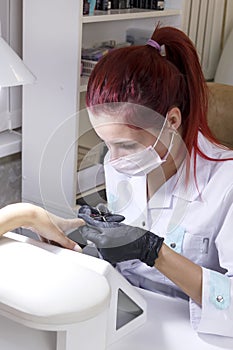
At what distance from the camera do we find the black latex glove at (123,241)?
1.01 metres

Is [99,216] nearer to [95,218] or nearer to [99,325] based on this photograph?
[95,218]

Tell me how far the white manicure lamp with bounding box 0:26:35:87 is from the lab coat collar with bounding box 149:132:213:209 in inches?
15.9

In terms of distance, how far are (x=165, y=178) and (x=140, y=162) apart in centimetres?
12

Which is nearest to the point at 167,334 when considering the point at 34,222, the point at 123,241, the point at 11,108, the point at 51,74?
the point at 123,241

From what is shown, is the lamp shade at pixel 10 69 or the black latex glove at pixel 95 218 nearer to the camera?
the black latex glove at pixel 95 218

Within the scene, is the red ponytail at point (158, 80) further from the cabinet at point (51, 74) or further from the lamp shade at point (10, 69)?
the cabinet at point (51, 74)

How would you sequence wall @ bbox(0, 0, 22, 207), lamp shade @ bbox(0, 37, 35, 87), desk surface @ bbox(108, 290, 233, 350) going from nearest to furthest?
desk surface @ bbox(108, 290, 233, 350)
lamp shade @ bbox(0, 37, 35, 87)
wall @ bbox(0, 0, 22, 207)

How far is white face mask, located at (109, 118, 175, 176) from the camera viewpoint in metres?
1.06

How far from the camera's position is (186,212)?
116 centimetres

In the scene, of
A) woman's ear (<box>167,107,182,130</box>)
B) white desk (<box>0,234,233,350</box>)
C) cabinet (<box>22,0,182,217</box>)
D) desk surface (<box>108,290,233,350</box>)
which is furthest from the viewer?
cabinet (<box>22,0,182,217</box>)

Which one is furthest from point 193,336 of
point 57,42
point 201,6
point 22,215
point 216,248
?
point 201,6

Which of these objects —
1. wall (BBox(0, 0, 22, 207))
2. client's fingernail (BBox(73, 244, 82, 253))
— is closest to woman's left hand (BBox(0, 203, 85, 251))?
client's fingernail (BBox(73, 244, 82, 253))

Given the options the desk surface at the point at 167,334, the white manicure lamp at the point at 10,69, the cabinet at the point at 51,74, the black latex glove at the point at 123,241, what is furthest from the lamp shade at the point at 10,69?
the desk surface at the point at 167,334

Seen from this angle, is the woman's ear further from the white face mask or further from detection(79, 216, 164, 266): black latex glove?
detection(79, 216, 164, 266): black latex glove
